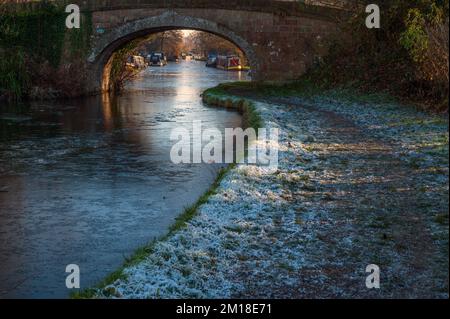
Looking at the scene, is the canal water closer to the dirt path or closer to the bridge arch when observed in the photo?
the dirt path

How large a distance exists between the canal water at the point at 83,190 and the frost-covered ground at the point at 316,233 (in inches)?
43.6

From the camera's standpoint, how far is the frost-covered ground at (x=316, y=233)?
6180 millimetres

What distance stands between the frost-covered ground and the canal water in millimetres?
1107

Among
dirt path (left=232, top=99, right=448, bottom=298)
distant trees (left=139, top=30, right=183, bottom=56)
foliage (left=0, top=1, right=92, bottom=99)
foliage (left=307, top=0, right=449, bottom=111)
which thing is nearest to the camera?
dirt path (left=232, top=99, right=448, bottom=298)

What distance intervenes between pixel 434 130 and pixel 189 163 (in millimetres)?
5533

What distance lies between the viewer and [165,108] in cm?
2598

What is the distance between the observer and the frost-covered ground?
6180 millimetres

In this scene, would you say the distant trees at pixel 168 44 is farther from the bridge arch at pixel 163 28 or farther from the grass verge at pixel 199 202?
the grass verge at pixel 199 202

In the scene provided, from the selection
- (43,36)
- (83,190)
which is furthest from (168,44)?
(83,190)

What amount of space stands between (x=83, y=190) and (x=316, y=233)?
536 cm

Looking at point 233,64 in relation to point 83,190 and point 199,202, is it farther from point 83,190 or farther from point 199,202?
point 199,202

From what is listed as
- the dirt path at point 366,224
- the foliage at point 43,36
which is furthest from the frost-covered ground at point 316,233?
the foliage at point 43,36

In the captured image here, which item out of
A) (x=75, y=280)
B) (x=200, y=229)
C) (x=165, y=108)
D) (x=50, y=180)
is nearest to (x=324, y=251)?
(x=200, y=229)

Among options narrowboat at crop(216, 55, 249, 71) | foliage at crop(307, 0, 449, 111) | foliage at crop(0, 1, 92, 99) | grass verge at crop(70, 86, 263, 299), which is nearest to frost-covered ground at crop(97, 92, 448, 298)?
grass verge at crop(70, 86, 263, 299)
